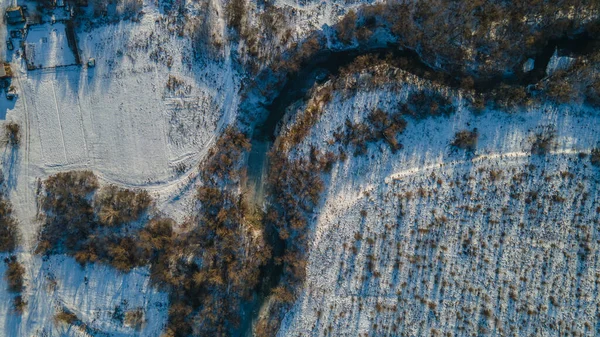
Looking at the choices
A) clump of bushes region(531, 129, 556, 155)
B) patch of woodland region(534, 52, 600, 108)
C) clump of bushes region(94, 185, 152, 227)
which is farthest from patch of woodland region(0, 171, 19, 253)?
patch of woodland region(534, 52, 600, 108)

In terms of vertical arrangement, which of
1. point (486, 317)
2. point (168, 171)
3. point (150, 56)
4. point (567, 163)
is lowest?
point (486, 317)

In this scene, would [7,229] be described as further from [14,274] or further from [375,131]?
[375,131]

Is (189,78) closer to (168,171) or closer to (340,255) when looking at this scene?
(168,171)

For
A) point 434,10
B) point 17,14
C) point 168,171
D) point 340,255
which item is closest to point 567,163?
point 434,10

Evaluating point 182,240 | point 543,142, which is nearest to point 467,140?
point 543,142

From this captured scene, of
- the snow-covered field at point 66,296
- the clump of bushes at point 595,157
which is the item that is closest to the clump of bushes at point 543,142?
the clump of bushes at point 595,157

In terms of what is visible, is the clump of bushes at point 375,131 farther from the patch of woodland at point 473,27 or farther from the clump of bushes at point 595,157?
the clump of bushes at point 595,157
